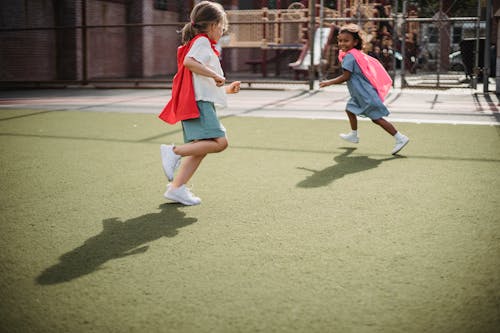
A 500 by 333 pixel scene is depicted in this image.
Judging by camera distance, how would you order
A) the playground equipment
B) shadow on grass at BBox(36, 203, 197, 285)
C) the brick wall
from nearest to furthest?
shadow on grass at BBox(36, 203, 197, 285)
the brick wall
the playground equipment

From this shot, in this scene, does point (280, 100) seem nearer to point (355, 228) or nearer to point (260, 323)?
point (355, 228)

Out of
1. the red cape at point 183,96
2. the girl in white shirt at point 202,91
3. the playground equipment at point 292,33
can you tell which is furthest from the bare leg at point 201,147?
the playground equipment at point 292,33

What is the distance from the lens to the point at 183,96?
383 cm

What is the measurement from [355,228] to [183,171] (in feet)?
4.27

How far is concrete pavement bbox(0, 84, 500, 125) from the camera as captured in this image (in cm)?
913

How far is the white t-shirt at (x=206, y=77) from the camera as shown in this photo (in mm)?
3707

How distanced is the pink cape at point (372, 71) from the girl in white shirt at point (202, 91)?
2445 millimetres

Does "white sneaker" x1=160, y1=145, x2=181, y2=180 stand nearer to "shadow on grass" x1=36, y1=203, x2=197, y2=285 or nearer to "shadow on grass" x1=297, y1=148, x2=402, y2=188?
"shadow on grass" x1=36, y1=203, x2=197, y2=285

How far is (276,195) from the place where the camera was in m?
4.10

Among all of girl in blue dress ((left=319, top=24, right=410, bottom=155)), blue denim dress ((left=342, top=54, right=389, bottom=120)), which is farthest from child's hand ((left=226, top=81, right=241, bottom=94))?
blue denim dress ((left=342, top=54, right=389, bottom=120))

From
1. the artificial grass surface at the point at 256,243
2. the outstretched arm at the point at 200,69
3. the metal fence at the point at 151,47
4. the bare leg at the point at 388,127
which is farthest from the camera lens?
the metal fence at the point at 151,47

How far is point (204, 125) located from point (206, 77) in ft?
1.06

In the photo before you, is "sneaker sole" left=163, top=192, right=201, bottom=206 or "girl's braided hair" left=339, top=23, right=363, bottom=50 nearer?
"sneaker sole" left=163, top=192, right=201, bottom=206

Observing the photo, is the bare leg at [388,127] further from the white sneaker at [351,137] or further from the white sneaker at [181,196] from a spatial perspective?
the white sneaker at [181,196]
